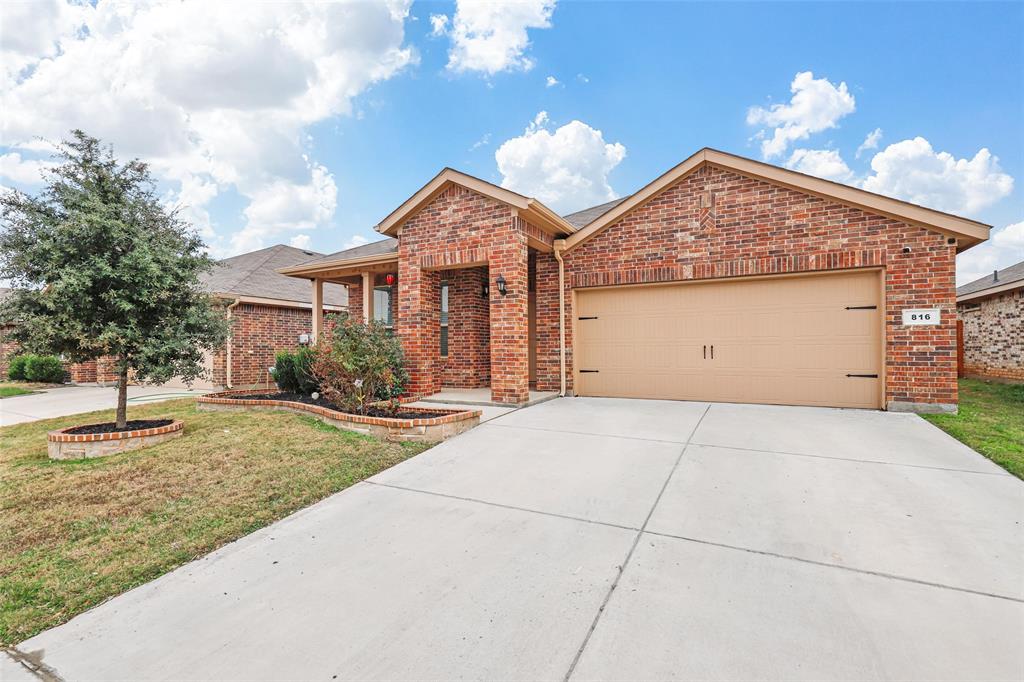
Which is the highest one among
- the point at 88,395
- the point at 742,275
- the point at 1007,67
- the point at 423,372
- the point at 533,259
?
the point at 1007,67

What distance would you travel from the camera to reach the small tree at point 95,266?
4914 mm

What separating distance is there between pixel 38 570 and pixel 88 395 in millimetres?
11986

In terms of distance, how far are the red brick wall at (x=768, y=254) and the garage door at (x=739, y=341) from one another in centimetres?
28

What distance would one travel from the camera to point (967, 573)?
233 cm

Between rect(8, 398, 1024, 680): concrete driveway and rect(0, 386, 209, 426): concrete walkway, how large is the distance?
8.77 m

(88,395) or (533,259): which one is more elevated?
(533,259)

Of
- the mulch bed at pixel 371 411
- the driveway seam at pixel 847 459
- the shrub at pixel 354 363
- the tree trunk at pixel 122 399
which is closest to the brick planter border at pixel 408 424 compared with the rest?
the mulch bed at pixel 371 411

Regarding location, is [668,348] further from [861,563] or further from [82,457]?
[82,457]

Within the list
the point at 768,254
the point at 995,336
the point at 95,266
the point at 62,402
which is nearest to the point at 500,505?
the point at 95,266

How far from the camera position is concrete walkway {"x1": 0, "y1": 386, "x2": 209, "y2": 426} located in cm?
829

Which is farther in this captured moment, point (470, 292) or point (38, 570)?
point (470, 292)

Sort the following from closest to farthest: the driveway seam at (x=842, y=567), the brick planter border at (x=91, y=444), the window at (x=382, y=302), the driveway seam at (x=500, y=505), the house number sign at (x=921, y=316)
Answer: the driveway seam at (x=842, y=567)
the driveway seam at (x=500, y=505)
the brick planter border at (x=91, y=444)
the house number sign at (x=921, y=316)
the window at (x=382, y=302)

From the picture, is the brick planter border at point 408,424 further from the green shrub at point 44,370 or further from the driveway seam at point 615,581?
the green shrub at point 44,370

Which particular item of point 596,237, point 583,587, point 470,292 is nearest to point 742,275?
point 596,237
